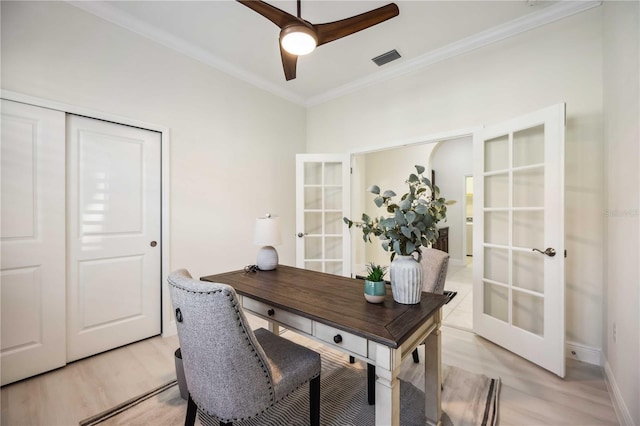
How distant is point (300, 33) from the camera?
5.37 ft

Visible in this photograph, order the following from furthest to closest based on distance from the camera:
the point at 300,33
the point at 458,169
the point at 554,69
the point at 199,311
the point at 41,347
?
1. the point at 458,169
2. the point at 554,69
3. the point at 41,347
4. the point at 300,33
5. the point at 199,311

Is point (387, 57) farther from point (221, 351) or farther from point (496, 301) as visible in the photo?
point (221, 351)

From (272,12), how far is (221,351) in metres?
1.88

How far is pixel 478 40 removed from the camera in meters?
2.59

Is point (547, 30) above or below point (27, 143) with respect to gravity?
above

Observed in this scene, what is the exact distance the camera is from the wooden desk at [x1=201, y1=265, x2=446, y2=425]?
3.40 feet

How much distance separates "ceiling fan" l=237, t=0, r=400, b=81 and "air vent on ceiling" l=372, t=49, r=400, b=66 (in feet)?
3.62

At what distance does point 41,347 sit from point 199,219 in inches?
60.0

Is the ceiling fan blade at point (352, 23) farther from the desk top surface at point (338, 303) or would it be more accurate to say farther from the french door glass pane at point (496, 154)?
the desk top surface at point (338, 303)

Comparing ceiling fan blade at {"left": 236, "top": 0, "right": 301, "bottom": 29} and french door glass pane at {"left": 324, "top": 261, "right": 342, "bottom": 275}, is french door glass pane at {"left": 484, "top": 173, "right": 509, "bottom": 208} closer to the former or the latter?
french door glass pane at {"left": 324, "top": 261, "right": 342, "bottom": 275}

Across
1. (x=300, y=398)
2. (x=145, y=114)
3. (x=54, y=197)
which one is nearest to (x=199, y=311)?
(x=300, y=398)

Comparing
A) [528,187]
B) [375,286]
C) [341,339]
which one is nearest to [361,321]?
[341,339]

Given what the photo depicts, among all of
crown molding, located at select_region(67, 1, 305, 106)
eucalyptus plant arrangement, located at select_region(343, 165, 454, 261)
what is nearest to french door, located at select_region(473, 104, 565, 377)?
eucalyptus plant arrangement, located at select_region(343, 165, 454, 261)

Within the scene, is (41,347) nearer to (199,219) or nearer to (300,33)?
(199,219)
